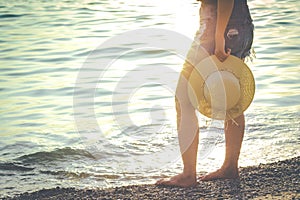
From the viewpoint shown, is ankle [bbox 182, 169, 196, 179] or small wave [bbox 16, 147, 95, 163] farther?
small wave [bbox 16, 147, 95, 163]

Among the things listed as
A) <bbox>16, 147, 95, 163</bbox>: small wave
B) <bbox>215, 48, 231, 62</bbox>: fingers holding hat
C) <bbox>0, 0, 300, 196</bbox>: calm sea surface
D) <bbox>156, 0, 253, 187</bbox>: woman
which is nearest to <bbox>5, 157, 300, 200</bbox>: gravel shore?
<bbox>156, 0, 253, 187</bbox>: woman

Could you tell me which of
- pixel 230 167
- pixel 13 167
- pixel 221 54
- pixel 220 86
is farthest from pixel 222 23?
pixel 13 167

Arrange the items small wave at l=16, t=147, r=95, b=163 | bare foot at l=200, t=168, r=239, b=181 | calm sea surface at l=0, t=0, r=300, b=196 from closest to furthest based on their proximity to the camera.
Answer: bare foot at l=200, t=168, r=239, b=181, calm sea surface at l=0, t=0, r=300, b=196, small wave at l=16, t=147, r=95, b=163

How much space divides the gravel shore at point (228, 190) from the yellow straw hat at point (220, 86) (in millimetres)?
497

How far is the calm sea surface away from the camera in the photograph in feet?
19.9

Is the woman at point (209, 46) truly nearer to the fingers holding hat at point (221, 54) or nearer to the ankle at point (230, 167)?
the fingers holding hat at point (221, 54)

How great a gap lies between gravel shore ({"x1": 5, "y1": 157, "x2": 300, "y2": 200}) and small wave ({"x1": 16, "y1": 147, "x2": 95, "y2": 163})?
1.23 meters

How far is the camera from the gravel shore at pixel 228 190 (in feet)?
15.3

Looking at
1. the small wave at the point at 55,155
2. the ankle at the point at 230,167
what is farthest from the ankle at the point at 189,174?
the small wave at the point at 55,155

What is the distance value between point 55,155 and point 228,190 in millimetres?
2333

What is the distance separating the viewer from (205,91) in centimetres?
476

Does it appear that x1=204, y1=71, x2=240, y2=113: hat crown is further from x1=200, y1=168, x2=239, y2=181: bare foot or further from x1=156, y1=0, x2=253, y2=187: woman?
x1=200, y1=168, x2=239, y2=181: bare foot

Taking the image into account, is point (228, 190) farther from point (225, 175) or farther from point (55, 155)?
point (55, 155)

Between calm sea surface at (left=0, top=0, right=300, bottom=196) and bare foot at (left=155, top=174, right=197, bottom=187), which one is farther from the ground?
bare foot at (left=155, top=174, right=197, bottom=187)
